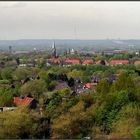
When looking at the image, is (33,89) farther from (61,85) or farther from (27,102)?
(27,102)

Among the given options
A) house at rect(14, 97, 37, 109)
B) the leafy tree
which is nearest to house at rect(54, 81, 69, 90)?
the leafy tree

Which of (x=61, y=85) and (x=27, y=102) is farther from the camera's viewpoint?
(x=61, y=85)

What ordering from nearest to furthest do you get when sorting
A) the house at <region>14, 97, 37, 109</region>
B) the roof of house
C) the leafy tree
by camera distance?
the house at <region>14, 97, 37, 109</region>
the leafy tree
the roof of house

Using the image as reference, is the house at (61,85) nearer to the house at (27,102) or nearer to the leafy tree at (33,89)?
the leafy tree at (33,89)

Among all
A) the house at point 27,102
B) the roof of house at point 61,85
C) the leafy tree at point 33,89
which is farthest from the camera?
the roof of house at point 61,85

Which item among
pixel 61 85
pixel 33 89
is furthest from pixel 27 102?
pixel 61 85

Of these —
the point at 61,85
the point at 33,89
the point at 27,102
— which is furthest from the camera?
the point at 61,85

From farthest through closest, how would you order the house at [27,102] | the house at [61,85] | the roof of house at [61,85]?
the house at [61,85] → the roof of house at [61,85] → the house at [27,102]

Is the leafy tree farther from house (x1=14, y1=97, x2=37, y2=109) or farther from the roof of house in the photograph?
house (x1=14, y1=97, x2=37, y2=109)

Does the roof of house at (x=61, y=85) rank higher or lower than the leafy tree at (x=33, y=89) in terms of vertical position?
lower

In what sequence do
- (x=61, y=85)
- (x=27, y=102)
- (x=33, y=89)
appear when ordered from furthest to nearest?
(x=61, y=85) → (x=33, y=89) → (x=27, y=102)

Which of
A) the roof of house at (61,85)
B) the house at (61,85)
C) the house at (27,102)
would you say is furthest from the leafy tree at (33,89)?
the house at (27,102)

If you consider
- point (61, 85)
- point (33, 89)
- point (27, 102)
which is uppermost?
point (27, 102)
